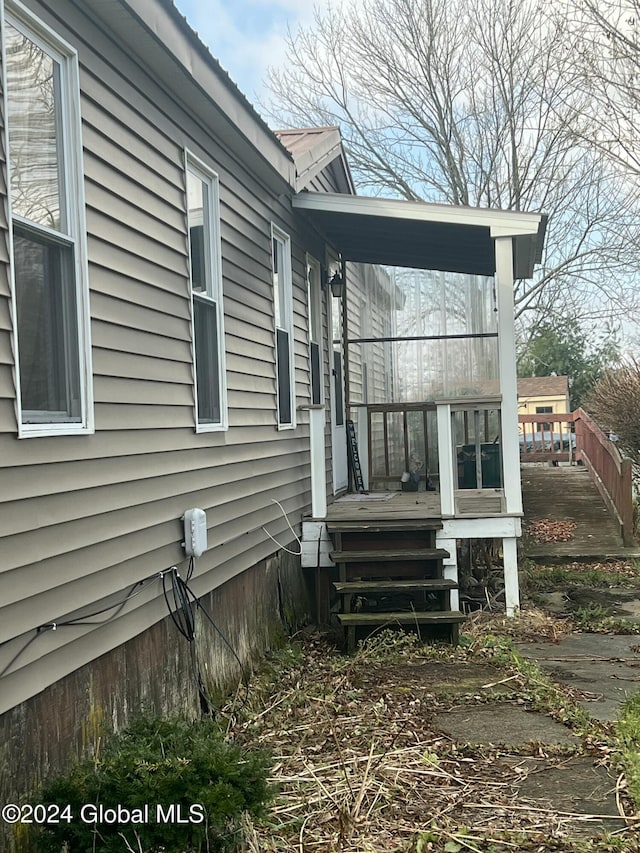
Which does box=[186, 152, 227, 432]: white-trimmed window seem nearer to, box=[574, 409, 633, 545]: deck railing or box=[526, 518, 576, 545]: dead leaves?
box=[526, 518, 576, 545]: dead leaves

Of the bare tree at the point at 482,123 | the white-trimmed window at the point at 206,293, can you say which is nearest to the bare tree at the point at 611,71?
the bare tree at the point at 482,123

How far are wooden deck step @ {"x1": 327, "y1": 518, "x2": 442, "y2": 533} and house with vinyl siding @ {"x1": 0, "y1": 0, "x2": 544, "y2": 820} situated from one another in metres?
0.24

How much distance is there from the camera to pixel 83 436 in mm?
3832

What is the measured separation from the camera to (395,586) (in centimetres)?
708

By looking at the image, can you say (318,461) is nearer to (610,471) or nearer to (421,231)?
(421,231)

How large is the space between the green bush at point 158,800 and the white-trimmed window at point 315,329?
5868 mm

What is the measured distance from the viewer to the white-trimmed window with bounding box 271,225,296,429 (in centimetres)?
782

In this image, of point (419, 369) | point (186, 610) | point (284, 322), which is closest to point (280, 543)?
point (284, 322)

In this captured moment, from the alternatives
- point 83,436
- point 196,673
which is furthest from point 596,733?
point 83,436

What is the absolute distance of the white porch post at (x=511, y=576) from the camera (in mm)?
7875

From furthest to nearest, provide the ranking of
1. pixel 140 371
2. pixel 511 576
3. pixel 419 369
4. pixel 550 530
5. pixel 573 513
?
1. pixel 573 513
2. pixel 550 530
3. pixel 419 369
4. pixel 511 576
5. pixel 140 371

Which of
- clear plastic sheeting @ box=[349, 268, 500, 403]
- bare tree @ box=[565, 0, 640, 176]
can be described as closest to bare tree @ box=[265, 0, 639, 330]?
bare tree @ box=[565, 0, 640, 176]

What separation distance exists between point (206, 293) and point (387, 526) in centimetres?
268

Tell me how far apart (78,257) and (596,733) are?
11.9ft
